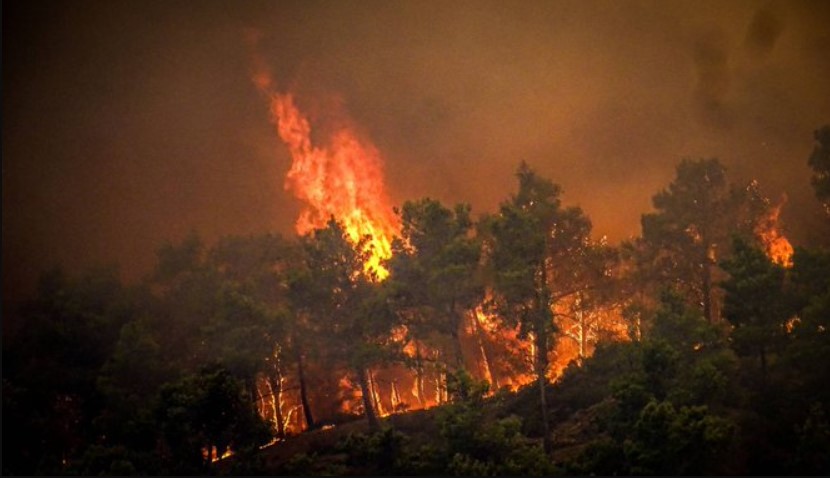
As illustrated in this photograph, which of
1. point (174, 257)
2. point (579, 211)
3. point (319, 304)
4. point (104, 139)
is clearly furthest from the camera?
point (104, 139)

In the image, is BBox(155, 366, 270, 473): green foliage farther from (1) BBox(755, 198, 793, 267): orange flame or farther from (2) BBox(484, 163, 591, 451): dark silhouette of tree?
(1) BBox(755, 198, 793, 267): orange flame

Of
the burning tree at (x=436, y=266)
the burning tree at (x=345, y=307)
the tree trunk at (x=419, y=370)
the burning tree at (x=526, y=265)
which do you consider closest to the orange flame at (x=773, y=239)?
the burning tree at (x=526, y=265)

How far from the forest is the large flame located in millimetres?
24490

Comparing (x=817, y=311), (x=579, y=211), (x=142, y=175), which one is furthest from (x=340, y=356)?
(x=142, y=175)

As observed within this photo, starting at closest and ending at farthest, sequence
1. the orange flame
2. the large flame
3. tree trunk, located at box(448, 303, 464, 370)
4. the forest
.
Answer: the forest → tree trunk, located at box(448, 303, 464, 370) → the orange flame → the large flame

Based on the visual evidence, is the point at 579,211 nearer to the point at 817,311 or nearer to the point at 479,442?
the point at 817,311

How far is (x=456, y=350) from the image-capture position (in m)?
26.4

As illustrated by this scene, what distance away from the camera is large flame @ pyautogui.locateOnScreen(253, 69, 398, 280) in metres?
60.7

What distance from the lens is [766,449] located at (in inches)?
706

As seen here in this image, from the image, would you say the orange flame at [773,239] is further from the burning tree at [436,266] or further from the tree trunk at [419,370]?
the tree trunk at [419,370]

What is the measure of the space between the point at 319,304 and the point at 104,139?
123 metres

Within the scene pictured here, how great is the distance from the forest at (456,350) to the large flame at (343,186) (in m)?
24.5

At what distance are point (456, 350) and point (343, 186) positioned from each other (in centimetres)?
4645

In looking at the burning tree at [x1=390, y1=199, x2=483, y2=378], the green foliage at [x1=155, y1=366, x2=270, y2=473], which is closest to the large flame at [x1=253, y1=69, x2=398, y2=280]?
the burning tree at [x1=390, y1=199, x2=483, y2=378]
